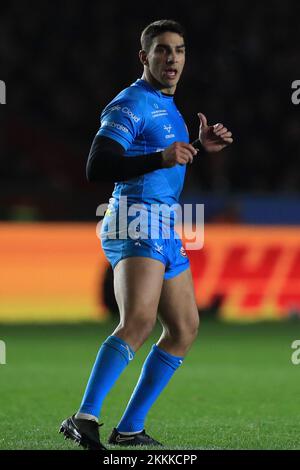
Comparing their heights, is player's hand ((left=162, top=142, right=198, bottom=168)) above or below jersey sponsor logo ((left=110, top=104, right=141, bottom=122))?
below

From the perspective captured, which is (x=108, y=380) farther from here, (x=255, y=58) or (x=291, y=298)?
(x=255, y=58)

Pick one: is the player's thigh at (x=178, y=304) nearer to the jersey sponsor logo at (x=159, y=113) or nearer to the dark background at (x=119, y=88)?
the jersey sponsor logo at (x=159, y=113)

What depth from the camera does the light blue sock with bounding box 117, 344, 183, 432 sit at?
17.1 ft

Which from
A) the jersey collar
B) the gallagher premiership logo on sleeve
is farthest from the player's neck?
the gallagher premiership logo on sleeve

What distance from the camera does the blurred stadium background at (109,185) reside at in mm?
12430

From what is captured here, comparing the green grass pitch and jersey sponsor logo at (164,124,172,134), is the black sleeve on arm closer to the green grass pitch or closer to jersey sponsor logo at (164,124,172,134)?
jersey sponsor logo at (164,124,172,134)

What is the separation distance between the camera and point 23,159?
1541cm

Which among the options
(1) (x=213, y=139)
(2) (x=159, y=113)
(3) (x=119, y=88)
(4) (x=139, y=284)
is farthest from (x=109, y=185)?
(4) (x=139, y=284)

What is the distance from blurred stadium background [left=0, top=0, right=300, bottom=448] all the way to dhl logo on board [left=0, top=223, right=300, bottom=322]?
13 mm

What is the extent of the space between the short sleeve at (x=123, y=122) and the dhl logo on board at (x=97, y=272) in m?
7.31

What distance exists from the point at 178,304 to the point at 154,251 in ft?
0.96

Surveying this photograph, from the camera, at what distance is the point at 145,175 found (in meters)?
5.20

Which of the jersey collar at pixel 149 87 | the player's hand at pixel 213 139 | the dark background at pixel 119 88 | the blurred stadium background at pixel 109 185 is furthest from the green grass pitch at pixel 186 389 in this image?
the dark background at pixel 119 88

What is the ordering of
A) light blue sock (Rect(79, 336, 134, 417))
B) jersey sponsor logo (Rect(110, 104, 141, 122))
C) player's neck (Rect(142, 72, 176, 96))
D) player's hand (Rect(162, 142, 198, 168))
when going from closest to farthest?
player's hand (Rect(162, 142, 198, 168)) → light blue sock (Rect(79, 336, 134, 417)) → jersey sponsor logo (Rect(110, 104, 141, 122)) → player's neck (Rect(142, 72, 176, 96))
